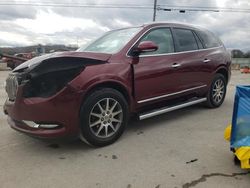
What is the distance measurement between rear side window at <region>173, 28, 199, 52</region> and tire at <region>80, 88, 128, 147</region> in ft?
5.56

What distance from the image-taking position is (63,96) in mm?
3473

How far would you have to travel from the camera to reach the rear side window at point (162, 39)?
4602 mm

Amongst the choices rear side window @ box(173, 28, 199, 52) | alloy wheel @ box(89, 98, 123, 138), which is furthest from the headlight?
rear side window @ box(173, 28, 199, 52)

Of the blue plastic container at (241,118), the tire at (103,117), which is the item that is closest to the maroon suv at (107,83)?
the tire at (103,117)

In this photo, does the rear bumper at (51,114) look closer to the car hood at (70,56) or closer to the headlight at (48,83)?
the headlight at (48,83)

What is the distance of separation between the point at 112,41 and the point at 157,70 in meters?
0.90

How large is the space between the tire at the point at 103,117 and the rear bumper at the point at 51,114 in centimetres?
12

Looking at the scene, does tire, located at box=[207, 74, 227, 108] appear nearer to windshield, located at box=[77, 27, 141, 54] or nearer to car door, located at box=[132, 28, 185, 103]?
car door, located at box=[132, 28, 185, 103]

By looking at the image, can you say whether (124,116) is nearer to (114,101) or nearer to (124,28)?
(114,101)

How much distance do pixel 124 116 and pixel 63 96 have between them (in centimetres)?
100

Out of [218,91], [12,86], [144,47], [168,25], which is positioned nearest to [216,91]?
[218,91]

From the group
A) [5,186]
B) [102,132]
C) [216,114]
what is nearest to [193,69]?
[216,114]

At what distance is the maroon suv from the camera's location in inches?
139

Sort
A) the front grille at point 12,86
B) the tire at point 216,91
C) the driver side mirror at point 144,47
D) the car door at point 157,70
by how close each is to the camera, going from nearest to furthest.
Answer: the front grille at point 12,86 → the driver side mirror at point 144,47 → the car door at point 157,70 → the tire at point 216,91
